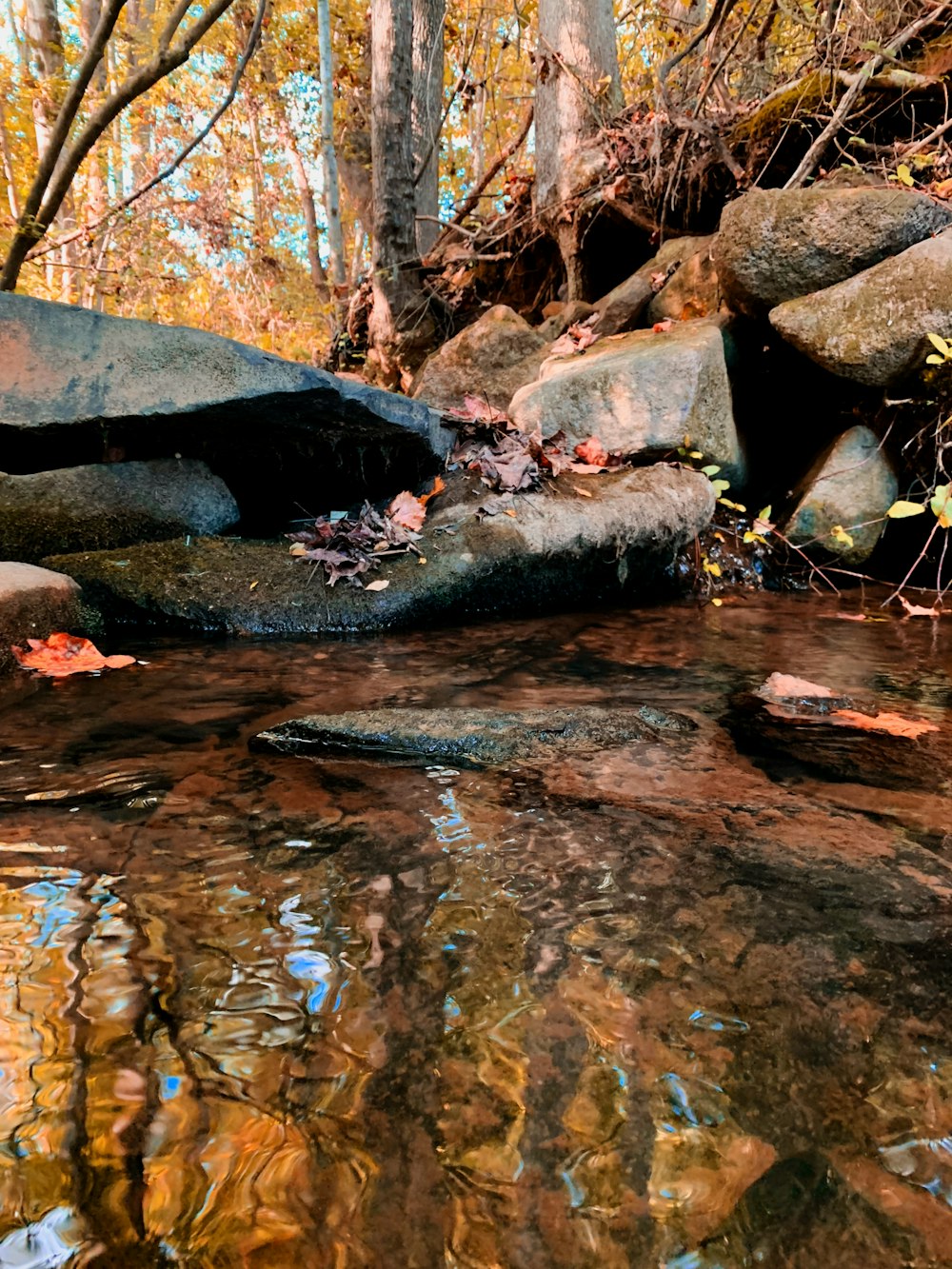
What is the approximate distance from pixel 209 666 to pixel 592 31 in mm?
7577

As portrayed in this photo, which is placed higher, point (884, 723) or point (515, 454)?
point (515, 454)

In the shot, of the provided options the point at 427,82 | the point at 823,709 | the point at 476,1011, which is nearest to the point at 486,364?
the point at 427,82

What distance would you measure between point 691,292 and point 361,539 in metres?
3.85

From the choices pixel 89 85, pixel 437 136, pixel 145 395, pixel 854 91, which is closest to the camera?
pixel 145 395

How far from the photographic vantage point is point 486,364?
706 cm

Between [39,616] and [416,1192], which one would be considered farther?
[39,616]

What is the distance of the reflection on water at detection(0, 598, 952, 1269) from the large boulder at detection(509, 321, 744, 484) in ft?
11.4

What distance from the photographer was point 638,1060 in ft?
3.54

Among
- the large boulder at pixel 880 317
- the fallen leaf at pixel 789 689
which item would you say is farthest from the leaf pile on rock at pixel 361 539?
the large boulder at pixel 880 317

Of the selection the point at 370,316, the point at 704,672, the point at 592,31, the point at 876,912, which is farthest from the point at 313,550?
the point at 592,31

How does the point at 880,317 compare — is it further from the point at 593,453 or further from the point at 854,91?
the point at 854,91

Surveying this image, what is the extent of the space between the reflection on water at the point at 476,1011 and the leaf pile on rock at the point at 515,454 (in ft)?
9.95

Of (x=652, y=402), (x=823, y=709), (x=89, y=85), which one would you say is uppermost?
(x=89, y=85)

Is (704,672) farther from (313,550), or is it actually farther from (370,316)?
(370,316)
